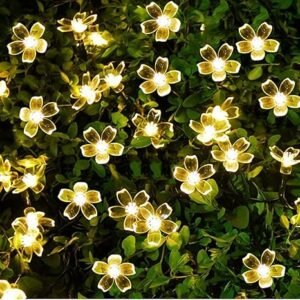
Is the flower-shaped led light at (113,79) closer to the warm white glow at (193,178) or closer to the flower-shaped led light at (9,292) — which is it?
the warm white glow at (193,178)

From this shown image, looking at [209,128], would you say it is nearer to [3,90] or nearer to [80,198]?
[80,198]

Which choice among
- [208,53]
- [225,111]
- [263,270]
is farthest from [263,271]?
[208,53]

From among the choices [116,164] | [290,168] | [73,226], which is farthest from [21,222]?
[290,168]

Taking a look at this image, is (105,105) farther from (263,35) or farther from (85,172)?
(263,35)

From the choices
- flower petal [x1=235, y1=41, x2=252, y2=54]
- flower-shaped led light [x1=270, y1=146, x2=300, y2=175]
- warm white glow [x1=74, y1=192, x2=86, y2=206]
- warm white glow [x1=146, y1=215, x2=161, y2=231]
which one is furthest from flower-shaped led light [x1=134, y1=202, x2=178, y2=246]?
flower petal [x1=235, y1=41, x2=252, y2=54]

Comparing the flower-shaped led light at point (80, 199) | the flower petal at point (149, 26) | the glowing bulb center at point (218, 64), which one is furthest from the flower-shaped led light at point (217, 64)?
the flower-shaped led light at point (80, 199)

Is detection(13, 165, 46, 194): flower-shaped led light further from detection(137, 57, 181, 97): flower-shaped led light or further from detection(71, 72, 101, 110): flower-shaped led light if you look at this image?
detection(137, 57, 181, 97): flower-shaped led light
